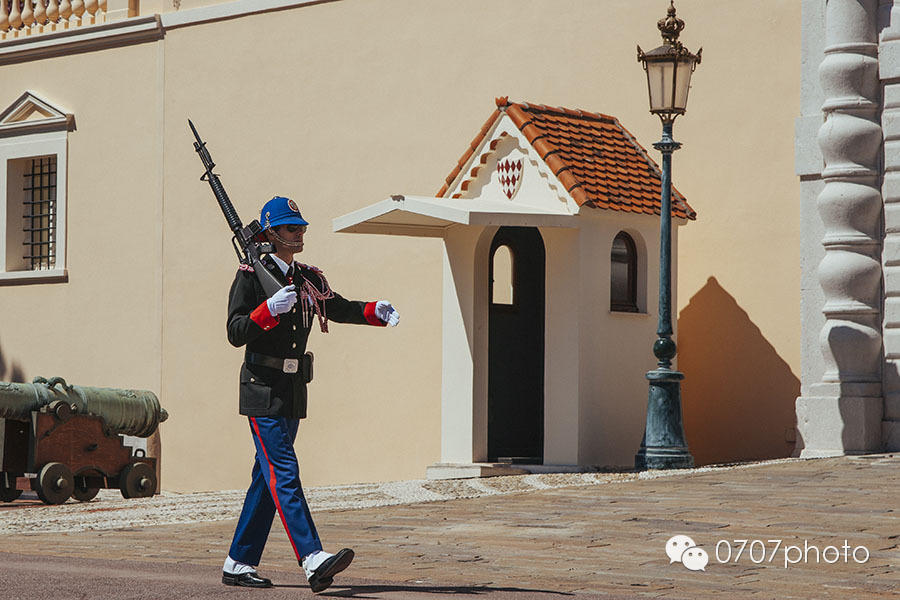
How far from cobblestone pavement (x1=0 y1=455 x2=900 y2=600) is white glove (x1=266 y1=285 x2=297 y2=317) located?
4.07ft

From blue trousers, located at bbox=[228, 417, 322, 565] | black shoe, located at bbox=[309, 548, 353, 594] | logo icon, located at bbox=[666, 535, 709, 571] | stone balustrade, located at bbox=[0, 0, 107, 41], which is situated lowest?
logo icon, located at bbox=[666, 535, 709, 571]

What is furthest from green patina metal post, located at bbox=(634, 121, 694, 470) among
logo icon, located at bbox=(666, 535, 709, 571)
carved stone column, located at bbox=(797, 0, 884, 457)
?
logo icon, located at bbox=(666, 535, 709, 571)

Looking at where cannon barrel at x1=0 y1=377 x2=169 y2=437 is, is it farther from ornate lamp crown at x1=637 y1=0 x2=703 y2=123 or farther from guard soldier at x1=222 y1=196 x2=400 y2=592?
guard soldier at x1=222 y1=196 x2=400 y2=592

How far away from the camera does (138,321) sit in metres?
17.9

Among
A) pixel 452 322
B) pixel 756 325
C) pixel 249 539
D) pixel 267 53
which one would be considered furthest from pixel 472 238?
pixel 249 539

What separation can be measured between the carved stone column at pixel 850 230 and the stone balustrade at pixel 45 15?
9.96 m

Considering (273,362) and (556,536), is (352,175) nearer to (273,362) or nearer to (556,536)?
(556,536)

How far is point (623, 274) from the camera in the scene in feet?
42.8

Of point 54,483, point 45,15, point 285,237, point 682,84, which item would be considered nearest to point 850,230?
point 682,84

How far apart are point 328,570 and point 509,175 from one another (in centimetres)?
694

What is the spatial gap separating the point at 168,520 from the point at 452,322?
12.7ft

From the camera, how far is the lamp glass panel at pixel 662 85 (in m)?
12.0

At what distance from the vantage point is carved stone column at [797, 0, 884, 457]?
12.0 metres

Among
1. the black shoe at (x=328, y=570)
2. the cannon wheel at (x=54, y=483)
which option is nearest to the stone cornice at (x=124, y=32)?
the cannon wheel at (x=54, y=483)
